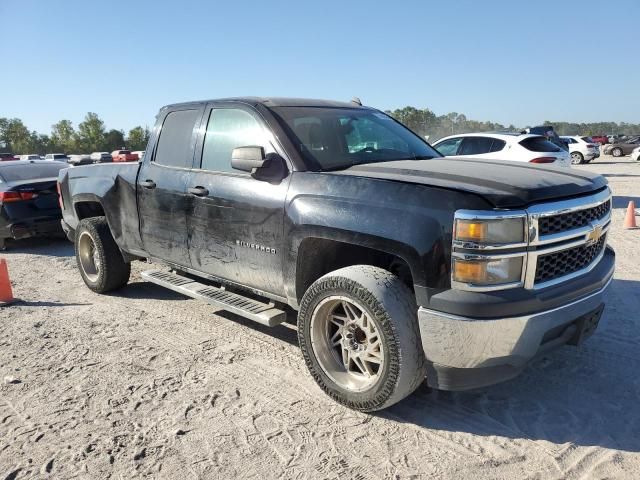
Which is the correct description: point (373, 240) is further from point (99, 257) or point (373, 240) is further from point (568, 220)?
point (99, 257)

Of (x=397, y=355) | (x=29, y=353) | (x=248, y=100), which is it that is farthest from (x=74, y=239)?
(x=397, y=355)

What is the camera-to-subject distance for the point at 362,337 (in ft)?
10.6

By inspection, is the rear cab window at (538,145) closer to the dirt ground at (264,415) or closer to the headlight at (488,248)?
the dirt ground at (264,415)

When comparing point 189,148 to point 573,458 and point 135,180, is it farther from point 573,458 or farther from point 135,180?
point 573,458

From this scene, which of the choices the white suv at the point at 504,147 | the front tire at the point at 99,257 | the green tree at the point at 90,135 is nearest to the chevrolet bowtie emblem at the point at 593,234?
the front tire at the point at 99,257

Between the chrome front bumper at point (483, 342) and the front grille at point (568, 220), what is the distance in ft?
1.41

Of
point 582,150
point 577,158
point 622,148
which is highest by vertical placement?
point 582,150

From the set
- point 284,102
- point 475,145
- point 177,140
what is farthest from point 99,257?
point 475,145

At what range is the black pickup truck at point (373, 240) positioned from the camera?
2.65 metres

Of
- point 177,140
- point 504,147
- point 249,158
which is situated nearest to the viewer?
point 249,158

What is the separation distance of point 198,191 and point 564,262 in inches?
107

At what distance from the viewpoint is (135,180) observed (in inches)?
193

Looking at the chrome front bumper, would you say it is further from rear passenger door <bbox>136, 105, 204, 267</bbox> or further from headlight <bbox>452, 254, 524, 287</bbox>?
rear passenger door <bbox>136, 105, 204, 267</bbox>

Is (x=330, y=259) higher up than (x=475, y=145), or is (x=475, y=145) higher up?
(x=475, y=145)
